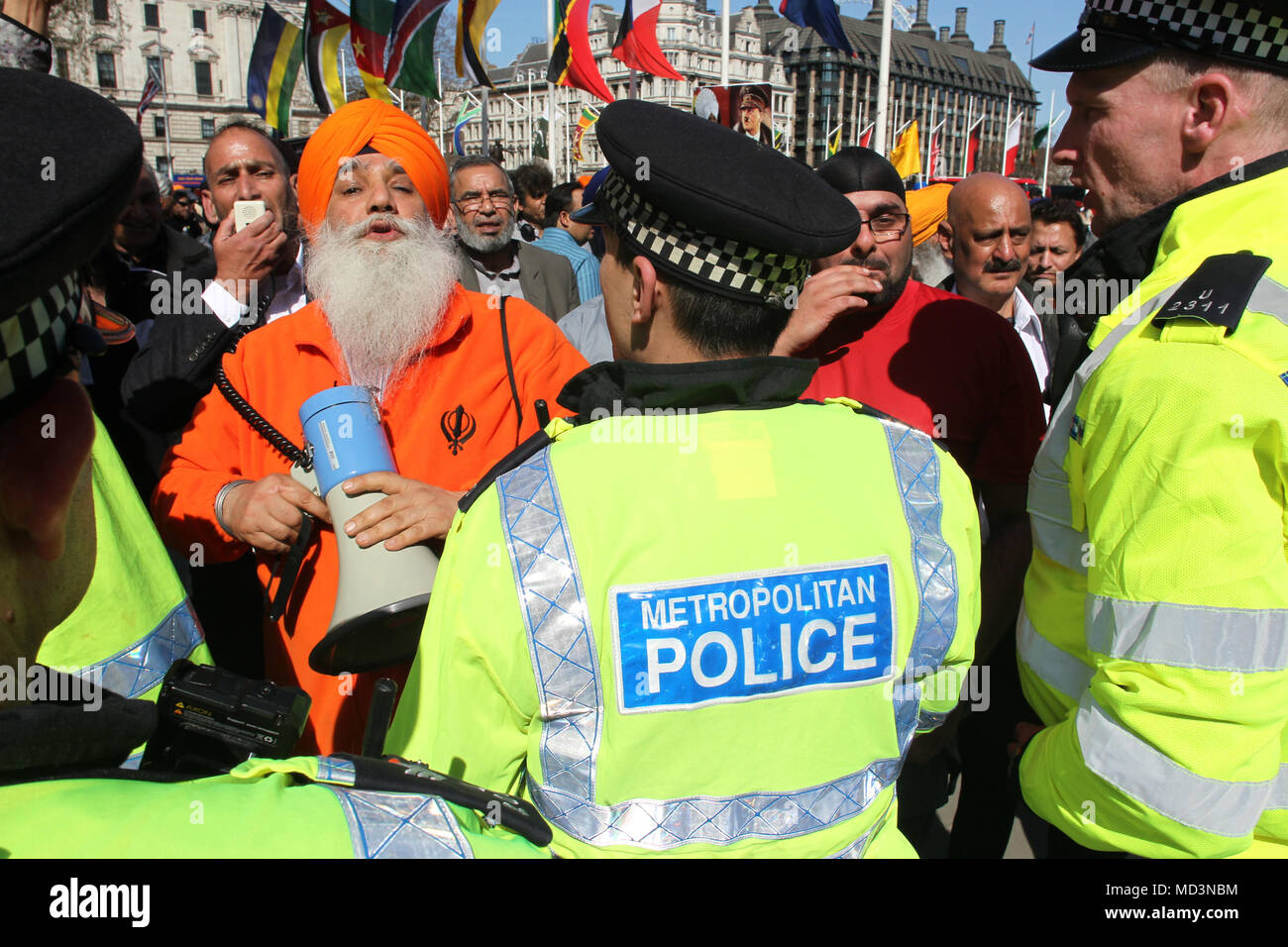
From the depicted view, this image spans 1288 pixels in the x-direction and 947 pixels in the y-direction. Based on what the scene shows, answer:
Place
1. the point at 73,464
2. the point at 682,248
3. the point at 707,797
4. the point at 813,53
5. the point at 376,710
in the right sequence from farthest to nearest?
the point at 813,53, the point at 682,248, the point at 707,797, the point at 376,710, the point at 73,464

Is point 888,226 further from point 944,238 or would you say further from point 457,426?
point 944,238

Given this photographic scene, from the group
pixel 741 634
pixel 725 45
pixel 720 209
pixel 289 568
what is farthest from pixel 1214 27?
pixel 725 45

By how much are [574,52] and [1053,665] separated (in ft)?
46.4

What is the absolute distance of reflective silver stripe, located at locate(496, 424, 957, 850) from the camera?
50.6 inches

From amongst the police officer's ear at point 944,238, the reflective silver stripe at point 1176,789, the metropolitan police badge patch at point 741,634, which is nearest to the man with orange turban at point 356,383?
the metropolitan police badge patch at point 741,634

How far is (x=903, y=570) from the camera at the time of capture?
141cm

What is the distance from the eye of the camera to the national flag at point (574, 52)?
13672 mm

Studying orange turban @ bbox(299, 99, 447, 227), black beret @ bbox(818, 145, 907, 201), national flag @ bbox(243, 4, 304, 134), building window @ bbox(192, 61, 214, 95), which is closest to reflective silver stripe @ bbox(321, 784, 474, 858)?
orange turban @ bbox(299, 99, 447, 227)

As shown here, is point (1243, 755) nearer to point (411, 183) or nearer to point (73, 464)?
point (73, 464)

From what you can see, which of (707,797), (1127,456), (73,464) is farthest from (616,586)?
(1127,456)

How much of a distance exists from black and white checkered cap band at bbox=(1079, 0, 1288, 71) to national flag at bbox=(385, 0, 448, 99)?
10413 millimetres

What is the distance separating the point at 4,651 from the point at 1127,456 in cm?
156

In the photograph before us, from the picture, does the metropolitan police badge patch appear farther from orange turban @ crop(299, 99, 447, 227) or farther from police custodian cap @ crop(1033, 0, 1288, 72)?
orange turban @ crop(299, 99, 447, 227)

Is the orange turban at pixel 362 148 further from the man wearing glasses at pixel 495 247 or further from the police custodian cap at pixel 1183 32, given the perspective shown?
the man wearing glasses at pixel 495 247
